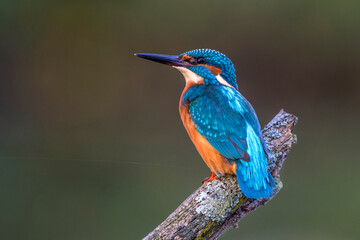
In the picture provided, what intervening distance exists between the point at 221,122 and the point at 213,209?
33 centimetres

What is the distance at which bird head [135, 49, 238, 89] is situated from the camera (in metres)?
1.78

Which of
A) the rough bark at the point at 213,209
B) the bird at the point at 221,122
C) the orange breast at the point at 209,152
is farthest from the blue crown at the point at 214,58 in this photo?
the rough bark at the point at 213,209

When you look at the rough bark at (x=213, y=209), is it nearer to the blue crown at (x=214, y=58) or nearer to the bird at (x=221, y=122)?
the bird at (x=221, y=122)

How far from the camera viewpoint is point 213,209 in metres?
1.49

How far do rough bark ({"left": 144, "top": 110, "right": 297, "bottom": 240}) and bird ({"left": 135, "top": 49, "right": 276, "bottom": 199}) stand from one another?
0.06 meters

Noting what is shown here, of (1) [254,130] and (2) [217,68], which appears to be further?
(2) [217,68]

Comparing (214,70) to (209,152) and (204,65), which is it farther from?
(209,152)

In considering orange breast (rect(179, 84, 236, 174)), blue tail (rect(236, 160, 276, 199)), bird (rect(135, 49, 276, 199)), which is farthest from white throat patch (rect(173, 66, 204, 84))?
blue tail (rect(236, 160, 276, 199))

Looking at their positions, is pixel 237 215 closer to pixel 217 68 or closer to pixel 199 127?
pixel 199 127

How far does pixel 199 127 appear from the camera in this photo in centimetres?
169

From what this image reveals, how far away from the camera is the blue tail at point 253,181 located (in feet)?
4.93

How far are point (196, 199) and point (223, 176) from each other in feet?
0.66

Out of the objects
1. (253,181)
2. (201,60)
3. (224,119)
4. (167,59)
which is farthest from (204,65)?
(253,181)

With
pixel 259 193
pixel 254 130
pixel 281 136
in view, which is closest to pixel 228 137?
pixel 254 130
